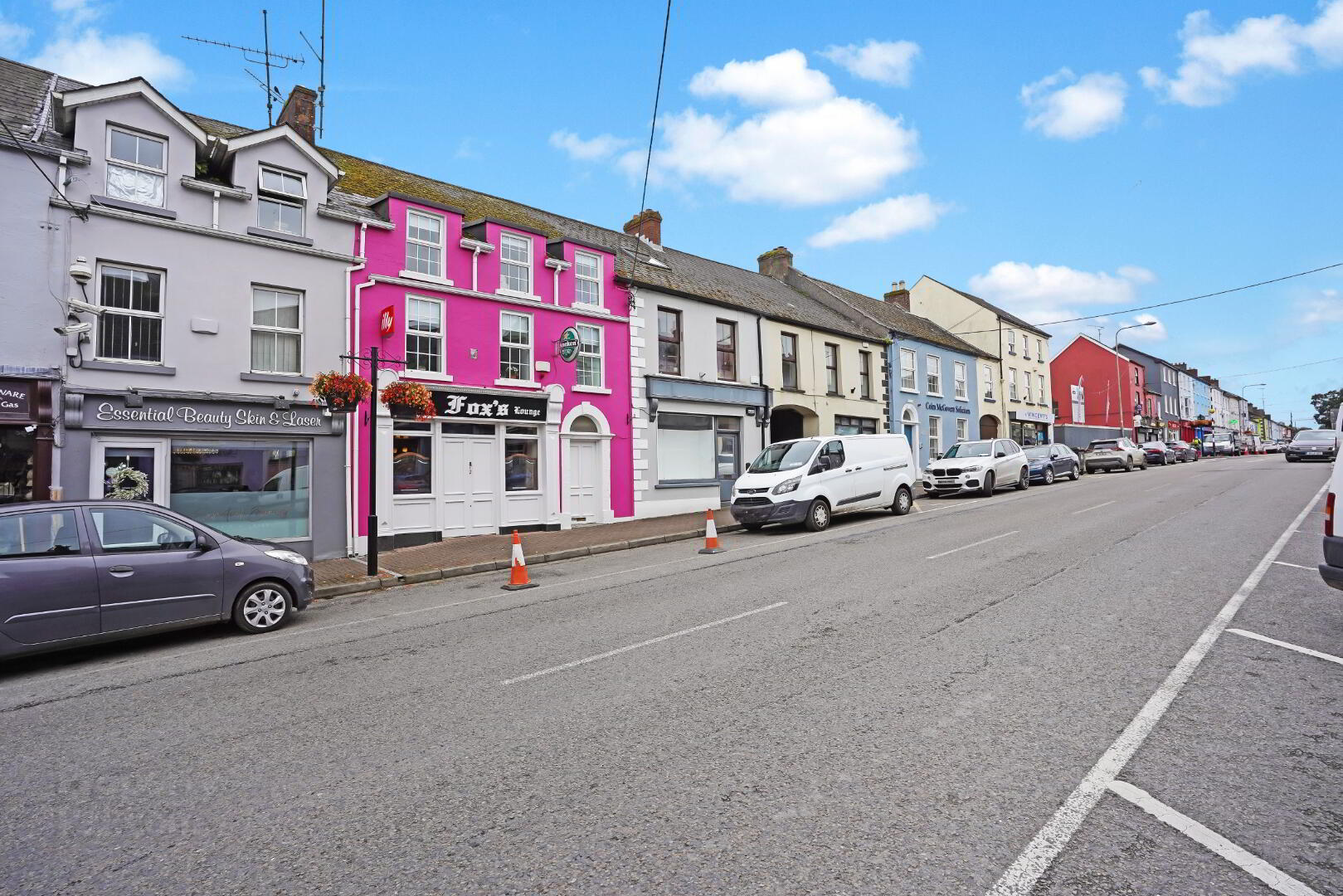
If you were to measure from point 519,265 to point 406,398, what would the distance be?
5.49 metres

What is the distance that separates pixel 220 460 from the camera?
1281cm

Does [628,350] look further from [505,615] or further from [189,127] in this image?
[505,615]

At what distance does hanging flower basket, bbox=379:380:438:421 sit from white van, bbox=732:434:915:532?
6632mm

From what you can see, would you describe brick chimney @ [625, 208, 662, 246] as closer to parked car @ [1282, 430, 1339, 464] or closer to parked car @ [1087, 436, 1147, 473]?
parked car @ [1087, 436, 1147, 473]

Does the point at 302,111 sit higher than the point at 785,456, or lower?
higher

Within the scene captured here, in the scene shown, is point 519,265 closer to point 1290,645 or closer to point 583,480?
point 583,480

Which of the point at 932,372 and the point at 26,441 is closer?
the point at 26,441

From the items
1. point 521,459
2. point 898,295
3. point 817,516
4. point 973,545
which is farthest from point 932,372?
point 973,545

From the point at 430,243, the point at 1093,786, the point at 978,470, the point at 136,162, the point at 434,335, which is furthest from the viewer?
the point at 978,470

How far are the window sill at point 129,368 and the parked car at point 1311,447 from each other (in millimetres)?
40929

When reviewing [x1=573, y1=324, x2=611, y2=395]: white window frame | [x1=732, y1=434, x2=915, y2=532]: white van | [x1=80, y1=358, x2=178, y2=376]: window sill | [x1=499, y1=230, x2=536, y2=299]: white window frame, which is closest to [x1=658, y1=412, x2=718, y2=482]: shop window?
[x1=573, y1=324, x2=611, y2=395]: white window frame

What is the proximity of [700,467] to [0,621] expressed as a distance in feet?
51.8

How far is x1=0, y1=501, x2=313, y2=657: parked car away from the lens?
6.91 metres

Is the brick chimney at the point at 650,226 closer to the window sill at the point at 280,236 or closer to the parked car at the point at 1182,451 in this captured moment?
the window sill at the point at 280,236
